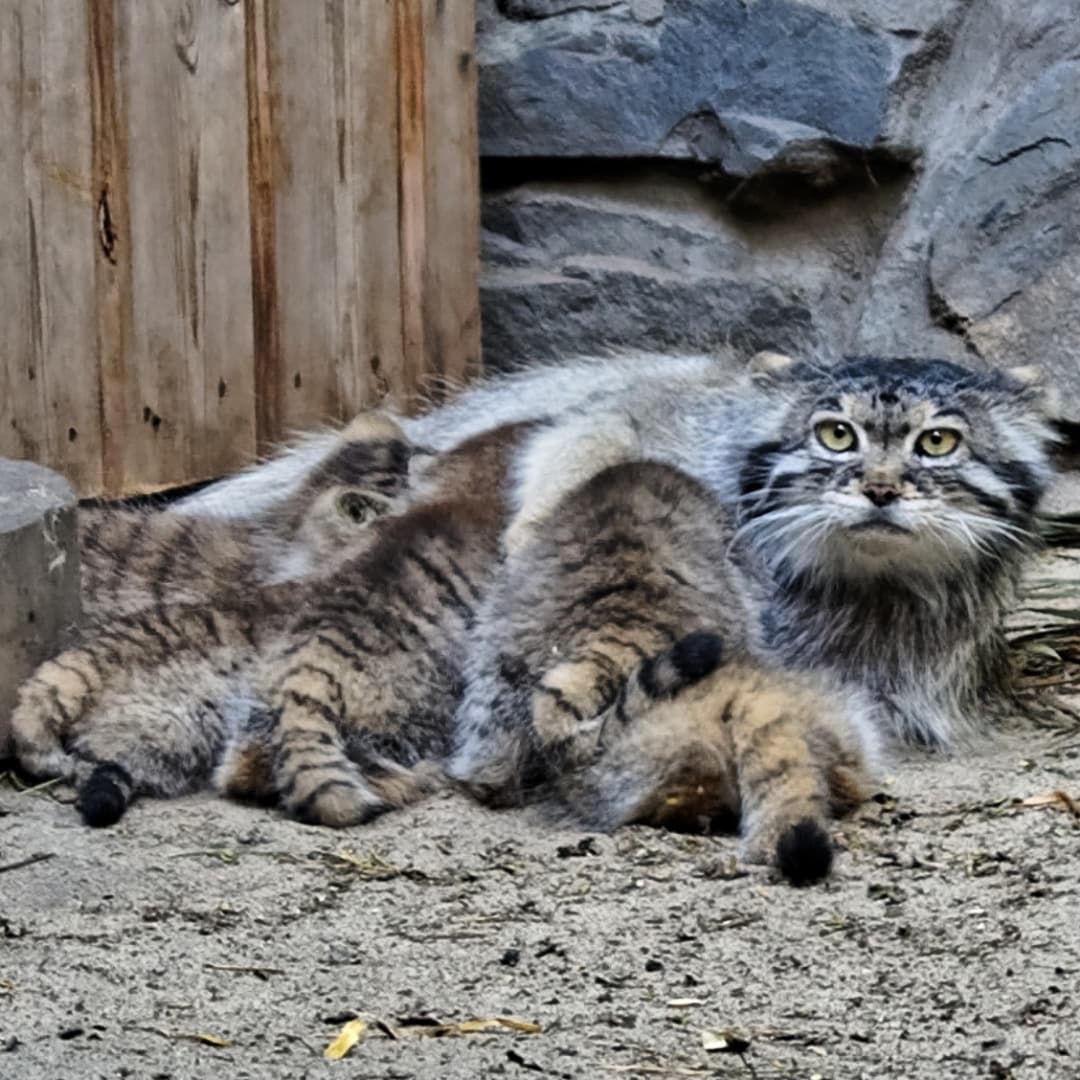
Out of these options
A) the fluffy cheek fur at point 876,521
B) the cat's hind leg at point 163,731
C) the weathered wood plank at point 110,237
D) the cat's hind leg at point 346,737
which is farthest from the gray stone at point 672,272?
the cat's hind leg at point 163,731

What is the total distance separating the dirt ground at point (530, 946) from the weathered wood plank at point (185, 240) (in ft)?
5.95

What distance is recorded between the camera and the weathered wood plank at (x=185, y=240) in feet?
20.1

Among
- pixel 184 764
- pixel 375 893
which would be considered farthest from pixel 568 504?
pixel 375 893

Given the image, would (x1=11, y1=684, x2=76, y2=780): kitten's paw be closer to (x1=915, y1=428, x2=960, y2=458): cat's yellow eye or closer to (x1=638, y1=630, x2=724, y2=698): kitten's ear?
(x1=638, y1=630, x2=724, y2=698): kitten's ear

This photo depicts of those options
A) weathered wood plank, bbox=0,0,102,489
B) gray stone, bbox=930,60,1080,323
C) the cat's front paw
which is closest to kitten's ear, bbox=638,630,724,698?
the cat's front paw

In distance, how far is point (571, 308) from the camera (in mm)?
7309

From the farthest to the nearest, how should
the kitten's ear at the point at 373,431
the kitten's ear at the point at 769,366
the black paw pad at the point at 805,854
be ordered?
the kitten's ear at the point at 373,431
the kitten's ear at the point at 769,366
the black paw pad at the point at 805,854

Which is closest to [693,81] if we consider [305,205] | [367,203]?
[367,203]

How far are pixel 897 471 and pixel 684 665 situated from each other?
88 centimetres

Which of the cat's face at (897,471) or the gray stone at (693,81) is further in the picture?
the gray stone at (693,81)

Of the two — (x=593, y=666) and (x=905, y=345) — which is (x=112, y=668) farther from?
(x=905, y=345)

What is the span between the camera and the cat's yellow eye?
16.9ft

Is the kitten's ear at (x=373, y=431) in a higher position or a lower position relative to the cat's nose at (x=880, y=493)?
lower

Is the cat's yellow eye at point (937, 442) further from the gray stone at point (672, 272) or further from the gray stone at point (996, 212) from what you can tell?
the gray stone at point (672, 272)
